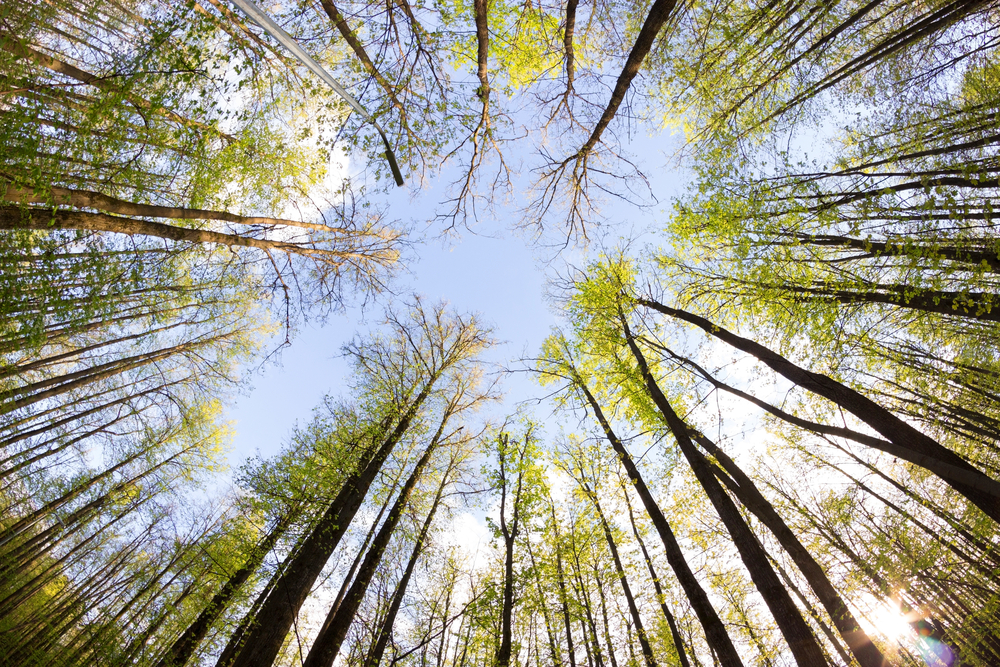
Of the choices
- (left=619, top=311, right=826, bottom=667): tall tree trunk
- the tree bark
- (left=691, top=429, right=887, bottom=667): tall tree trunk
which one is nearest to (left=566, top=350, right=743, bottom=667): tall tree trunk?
(left=619, top=311, right=826, bottom=667): tall tree trunk

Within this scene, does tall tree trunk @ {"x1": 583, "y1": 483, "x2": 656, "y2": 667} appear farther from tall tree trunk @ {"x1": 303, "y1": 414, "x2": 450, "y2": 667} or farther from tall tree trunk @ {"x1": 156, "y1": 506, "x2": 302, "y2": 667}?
tall tree trunk @ {"x1": 156, "y1": 506, "x2": 302, "y2": 667}

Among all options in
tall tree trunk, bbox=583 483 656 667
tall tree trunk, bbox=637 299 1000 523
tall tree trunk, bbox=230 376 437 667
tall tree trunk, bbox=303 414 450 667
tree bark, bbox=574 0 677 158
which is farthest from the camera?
tall tree trunk, bbox=583 483 656 667

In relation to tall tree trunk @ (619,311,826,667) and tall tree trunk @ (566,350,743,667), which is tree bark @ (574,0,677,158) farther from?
tall tree trunk @ (566,350,743,667)

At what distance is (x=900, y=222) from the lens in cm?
418

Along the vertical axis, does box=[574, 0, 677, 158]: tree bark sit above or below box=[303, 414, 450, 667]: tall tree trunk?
above

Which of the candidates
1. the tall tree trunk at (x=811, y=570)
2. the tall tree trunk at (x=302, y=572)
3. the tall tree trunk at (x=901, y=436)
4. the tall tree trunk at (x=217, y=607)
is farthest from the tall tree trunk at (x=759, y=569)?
the tall tree trunk at (x=217, y=607)

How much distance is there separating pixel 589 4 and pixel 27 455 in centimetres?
1709

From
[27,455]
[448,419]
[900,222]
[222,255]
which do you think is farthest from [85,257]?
[900,222]

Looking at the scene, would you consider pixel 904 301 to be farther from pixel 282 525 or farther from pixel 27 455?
pixel 27 455

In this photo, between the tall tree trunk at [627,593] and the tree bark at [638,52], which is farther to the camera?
the tall tree trunk at [627,593]

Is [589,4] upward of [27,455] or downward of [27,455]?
upward

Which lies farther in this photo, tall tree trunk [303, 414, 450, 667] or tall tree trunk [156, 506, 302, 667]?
tall tree trunk [156, 506, 302, 667]

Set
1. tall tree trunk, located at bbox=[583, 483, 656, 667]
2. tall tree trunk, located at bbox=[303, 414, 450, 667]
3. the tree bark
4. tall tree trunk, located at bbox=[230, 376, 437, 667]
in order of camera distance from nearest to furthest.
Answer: the tree bark
tall tree trunk, located at bbox=[230, 376, 437, 667]
tall tree trunk, located at bbox=[303, 414, 450, 667]
tall tree trunk, located at bbox=[583, 483, 656, 667]

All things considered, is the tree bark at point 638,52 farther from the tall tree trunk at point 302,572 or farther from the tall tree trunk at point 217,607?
the tall tree trunk at point 217,607
